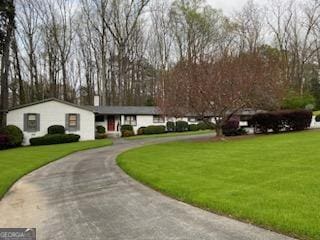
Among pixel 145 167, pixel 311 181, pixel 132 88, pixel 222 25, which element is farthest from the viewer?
pixel 132 88

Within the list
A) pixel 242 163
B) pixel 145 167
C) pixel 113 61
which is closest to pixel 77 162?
pixel 145 167

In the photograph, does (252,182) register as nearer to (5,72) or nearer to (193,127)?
(5,72)

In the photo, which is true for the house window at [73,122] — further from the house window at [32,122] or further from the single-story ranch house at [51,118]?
the house window at [32,122]

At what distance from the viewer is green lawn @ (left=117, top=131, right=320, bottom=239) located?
7.75m

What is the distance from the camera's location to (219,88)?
1120 inches

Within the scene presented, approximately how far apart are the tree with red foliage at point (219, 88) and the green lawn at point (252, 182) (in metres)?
10.1

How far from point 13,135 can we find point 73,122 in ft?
19.1

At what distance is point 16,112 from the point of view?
37.1 meters

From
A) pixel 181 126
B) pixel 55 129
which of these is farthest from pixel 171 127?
pixel 55 129

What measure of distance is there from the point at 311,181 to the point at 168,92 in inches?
780

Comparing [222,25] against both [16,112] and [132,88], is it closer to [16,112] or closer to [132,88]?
[132,88]

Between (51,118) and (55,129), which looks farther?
(51,118)

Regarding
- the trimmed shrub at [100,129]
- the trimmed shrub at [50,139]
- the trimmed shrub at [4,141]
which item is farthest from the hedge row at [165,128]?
the trimmed shrub at [4,141]

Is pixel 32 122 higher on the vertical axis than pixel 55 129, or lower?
higher
